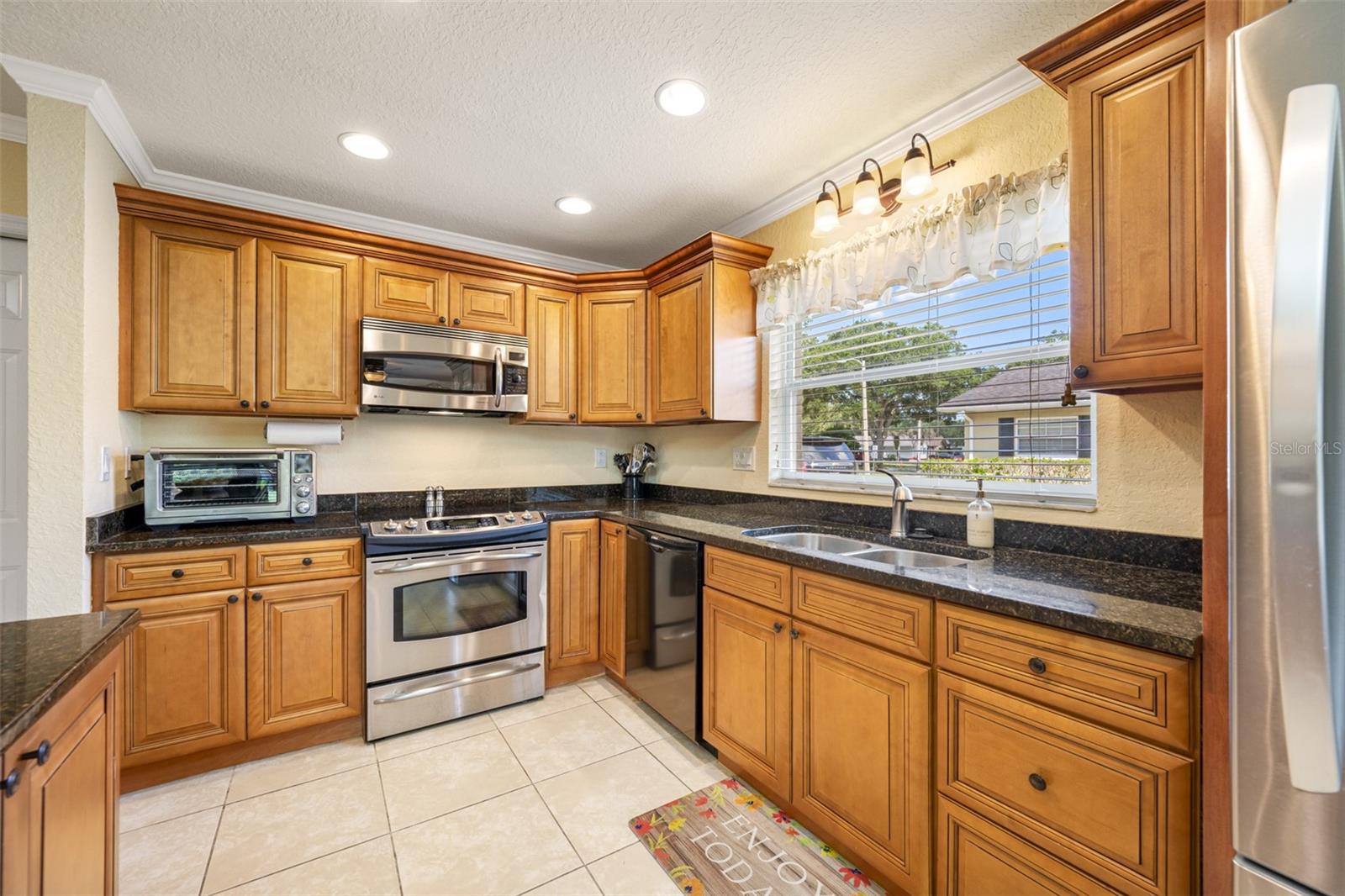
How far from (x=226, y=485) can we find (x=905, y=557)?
280 cm

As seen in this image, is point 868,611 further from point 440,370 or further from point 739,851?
point 440,370

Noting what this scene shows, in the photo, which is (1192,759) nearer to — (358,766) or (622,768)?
(622,768)

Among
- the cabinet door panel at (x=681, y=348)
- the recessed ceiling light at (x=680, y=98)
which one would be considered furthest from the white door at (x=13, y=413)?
the cabinet door panel at (x=681, y=348)

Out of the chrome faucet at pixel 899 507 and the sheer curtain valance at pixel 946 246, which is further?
the chrome faucet at pixel 899 507

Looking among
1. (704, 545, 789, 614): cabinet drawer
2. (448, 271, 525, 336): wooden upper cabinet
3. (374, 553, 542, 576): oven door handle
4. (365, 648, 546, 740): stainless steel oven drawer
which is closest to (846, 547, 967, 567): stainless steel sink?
(704, 545, 789, 614): cabinet drawer

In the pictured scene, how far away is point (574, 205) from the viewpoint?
9.38 ft

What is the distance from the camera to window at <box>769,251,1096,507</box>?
183 cm

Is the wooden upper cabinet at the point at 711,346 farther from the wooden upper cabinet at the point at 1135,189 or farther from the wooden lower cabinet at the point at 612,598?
the wooden upper cabinet at the point at 1135,189

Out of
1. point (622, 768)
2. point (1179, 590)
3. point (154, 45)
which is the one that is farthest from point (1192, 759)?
point (154, 45)

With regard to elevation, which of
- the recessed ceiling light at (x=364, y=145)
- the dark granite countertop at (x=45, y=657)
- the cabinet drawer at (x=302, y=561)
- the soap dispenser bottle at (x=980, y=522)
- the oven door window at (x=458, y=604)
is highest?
the recessed ceiling light at (x=364, y=145)

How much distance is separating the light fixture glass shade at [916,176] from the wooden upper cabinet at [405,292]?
88.5 inches

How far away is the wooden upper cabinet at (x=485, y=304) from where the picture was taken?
2.96 meters

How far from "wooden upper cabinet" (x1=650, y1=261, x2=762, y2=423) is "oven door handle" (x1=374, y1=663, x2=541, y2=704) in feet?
4.91

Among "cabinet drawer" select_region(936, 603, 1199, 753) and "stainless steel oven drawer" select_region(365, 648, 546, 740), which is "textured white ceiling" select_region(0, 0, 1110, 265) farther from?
"stainless steel oven drawer" select_region(365, 648, 546, 740)
